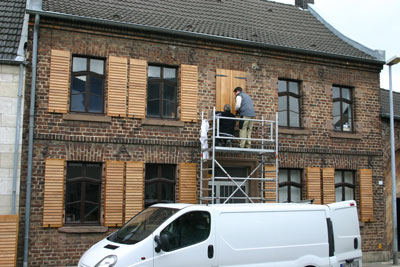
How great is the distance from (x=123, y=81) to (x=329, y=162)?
272 inches

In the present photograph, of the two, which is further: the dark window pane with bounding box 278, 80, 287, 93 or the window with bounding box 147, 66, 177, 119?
the dark window pane with bounding box 278, 80, 287, 93

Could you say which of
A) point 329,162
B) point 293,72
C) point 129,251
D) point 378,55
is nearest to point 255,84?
point 293,72

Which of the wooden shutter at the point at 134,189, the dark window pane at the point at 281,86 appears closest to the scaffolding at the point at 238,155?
the dark window pane at the point at 281,86

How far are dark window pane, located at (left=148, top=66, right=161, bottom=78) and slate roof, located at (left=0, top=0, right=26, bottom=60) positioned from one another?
3514 mm

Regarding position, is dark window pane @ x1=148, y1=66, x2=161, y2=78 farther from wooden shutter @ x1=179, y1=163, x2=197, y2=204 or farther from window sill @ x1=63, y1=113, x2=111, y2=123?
wooden shutter @ x1=179, y1=163, x2=197, y2=204

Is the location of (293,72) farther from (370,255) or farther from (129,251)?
(129,251)

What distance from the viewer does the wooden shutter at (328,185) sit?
1433cm

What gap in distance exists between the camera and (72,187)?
38.5 ft

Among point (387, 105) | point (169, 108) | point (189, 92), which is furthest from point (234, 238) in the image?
point (387, 105)

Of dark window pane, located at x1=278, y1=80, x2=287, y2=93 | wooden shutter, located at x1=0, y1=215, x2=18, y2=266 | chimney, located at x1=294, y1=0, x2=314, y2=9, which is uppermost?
chimney, located at x1=294, y1=0, x2=314, y2=9

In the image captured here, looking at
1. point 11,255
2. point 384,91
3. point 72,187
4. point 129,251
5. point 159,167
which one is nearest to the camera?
point 129,251

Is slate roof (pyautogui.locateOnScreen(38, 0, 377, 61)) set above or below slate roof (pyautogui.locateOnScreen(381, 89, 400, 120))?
above

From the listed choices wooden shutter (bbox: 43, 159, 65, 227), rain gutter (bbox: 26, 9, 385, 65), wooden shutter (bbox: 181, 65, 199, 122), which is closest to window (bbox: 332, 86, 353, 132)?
rain gutter (bbox: 26, 9, 385, 65)

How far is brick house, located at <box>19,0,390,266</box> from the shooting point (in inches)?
457
